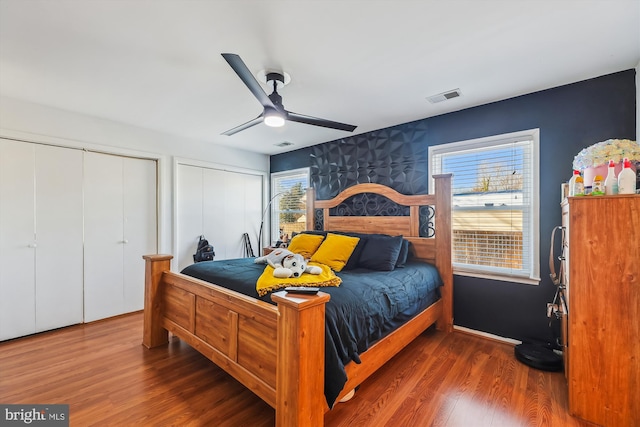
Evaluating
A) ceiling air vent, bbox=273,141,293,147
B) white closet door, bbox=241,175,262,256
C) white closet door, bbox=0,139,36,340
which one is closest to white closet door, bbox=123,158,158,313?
white closet door, bbox=0,139,36,340

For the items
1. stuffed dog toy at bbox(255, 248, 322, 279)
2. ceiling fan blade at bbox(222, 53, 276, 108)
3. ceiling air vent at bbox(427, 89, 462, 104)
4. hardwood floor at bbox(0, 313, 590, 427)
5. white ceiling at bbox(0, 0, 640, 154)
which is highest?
white ceiling at bbox(0, 0, 640, 154)

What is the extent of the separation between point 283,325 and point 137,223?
328cm

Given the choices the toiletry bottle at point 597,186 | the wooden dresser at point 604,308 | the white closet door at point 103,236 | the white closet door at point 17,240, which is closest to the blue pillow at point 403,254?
the wooden dresser at point 604,308

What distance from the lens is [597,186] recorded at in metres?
1.77

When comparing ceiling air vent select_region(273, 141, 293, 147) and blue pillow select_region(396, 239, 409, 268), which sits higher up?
ceiling air vent select_region(273, 141, 293, 147)

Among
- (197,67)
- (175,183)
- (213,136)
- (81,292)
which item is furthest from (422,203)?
(81,292)

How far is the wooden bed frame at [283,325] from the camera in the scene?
147cm

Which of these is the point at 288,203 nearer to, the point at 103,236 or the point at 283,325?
the point at 103,236

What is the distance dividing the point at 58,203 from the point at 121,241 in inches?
30.3

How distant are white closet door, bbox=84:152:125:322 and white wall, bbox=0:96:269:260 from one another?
0.21 metres

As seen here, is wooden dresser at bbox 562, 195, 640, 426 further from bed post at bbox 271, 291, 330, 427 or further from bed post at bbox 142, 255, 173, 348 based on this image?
bed post at bbox 142, 255, 173, 348

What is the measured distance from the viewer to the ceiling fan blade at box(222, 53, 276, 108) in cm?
161

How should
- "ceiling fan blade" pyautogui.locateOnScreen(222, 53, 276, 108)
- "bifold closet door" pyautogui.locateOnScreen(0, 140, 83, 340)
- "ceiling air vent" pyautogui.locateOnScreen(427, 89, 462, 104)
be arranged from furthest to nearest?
"bifold closet door" pyautogui.locateOnScreen(0, 140, 83, 340)
"ceiling air vent" pyautogui.locateOnScreen(427, 89, 462, 104)
"ceiling fan blade" pyautogui.locateOnScreen(222, 53, 276, 108)

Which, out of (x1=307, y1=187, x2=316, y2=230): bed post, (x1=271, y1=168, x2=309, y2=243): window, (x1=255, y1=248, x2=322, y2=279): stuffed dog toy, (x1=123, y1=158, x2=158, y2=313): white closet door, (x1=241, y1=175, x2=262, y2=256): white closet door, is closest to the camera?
(x1=255, y1=248, x2=322, y2=279): stuffed dog toy
